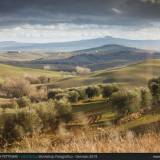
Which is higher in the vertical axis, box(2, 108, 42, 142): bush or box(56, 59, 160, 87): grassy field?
box(56, 59, 160, 87): grassy field

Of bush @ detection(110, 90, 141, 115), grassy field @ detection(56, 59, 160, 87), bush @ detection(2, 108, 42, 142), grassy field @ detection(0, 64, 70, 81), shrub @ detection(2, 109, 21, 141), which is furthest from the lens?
grassy field @ detection(0, 64, 70, 81)

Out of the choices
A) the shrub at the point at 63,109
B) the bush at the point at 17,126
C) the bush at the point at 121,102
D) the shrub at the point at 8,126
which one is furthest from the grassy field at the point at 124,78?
the shrub at the point at 8,126

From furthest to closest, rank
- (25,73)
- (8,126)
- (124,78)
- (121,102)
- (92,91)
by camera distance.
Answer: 1. (124,78)
2. (121,102)
3. (25,73)
4. (92,91)
5. (8,126)

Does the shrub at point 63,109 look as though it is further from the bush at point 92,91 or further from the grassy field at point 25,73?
the grassy field at point 25,73

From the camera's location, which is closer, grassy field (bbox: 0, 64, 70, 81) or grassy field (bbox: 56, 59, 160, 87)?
grassy field (bbox: 56, 59, 160, 87)

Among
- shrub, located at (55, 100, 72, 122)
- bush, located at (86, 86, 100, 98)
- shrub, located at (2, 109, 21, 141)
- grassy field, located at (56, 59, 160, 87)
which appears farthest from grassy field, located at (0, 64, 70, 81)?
shrub, located at (55, 100, 72, 122)

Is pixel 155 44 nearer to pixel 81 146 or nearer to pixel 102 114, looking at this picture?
pixel 81 146

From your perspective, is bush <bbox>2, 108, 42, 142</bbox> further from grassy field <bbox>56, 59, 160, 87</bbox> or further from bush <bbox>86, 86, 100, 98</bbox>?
bush <bbox>86, 86, 100, 98</bbox>

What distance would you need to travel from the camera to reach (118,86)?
49.6 ft

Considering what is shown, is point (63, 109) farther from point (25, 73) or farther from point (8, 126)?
point (25, 73)

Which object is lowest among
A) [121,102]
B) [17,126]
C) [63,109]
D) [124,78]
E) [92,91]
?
[17,126]

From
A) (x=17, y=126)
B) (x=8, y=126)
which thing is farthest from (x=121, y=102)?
(x=8, y=126)
